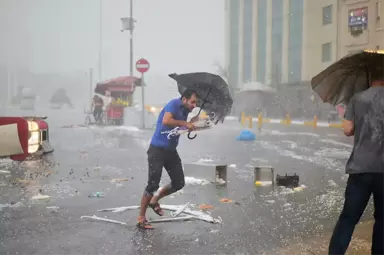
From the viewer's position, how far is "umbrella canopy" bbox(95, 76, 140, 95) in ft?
81.6

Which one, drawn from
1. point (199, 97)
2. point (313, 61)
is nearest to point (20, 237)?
point (199, 97)

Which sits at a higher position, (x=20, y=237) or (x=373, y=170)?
(x=373, y=170)

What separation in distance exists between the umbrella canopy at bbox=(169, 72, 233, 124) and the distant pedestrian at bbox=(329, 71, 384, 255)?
6.80 ft

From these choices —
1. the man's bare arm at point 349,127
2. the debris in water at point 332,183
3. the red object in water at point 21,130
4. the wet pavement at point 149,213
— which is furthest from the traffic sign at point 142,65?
the man's bare arm at point 349,127

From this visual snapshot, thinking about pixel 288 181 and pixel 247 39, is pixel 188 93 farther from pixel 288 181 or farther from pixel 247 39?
pixel 247 39

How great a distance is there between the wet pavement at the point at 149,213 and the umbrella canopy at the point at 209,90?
1.37 metres

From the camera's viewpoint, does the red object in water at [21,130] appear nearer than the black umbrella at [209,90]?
No

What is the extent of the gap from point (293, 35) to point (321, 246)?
1917 inches

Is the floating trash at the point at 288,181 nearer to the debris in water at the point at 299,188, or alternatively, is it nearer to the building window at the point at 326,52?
the debris in water at the point at 299,188

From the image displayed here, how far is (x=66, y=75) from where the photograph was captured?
89.9 m

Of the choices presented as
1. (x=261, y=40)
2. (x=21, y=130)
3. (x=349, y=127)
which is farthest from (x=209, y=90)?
(x=261, y=40)

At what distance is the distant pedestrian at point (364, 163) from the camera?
3.30m

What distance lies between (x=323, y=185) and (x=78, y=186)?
4.27m

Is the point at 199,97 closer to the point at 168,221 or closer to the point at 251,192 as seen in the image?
the point at 168,221
